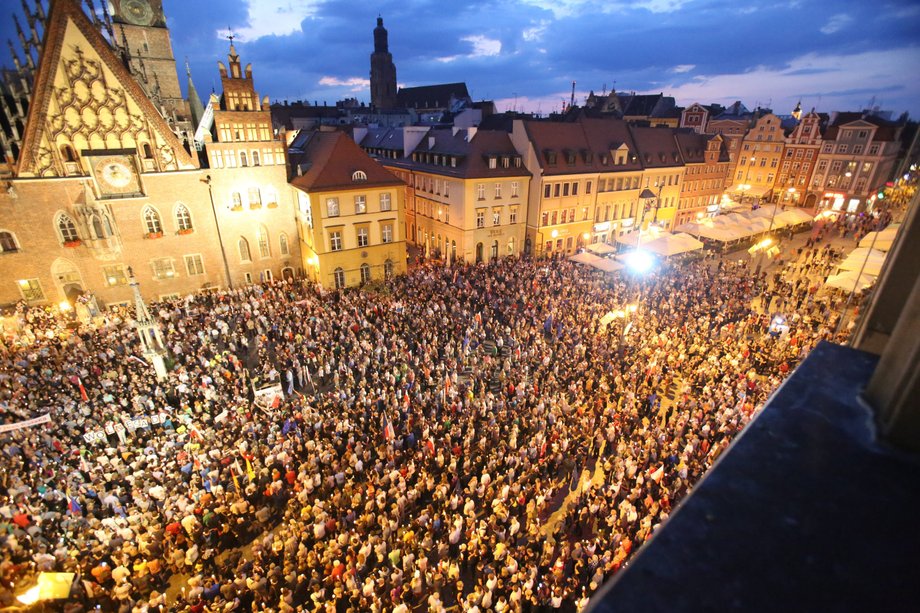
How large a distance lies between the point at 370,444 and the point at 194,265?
2414cm

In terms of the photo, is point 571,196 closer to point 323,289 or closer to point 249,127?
point 323,289

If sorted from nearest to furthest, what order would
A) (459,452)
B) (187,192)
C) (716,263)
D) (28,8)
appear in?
(459,452) < (28,8) < (187,192) < (716,263)

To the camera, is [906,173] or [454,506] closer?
[454,506]

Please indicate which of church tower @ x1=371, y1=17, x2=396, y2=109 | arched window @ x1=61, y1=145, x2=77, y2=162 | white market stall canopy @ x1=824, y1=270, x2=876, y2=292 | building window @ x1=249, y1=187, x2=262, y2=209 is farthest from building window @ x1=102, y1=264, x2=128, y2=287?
church tower @ x1=371, y1=17, x2=396, y2=109

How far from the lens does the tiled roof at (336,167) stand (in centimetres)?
3150

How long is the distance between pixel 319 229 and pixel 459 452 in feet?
73.5

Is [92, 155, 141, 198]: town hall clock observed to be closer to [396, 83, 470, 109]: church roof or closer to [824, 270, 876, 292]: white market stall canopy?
[824, 270, 876, 292]: white market stall canopy

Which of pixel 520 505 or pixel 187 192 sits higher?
pixel 187 192

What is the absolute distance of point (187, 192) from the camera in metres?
30.2

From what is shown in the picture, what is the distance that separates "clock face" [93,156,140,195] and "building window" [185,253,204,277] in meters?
5.33

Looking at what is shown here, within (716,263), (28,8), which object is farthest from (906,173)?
(28,8)

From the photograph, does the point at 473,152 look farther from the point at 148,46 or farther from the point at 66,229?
the point at 148,46

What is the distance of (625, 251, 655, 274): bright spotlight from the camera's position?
2648cm

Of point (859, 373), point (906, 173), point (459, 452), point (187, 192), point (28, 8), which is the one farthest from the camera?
point (906, 173)
